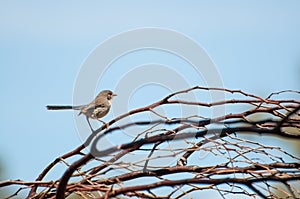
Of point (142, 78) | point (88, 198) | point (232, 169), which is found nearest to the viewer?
point (232, 169)

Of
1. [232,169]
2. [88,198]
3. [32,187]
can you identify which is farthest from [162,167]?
[32,187]

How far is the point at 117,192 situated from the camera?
1.64 metres

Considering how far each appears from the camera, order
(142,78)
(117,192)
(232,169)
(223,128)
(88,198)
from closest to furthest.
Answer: (117,192)
(232,169)
(223,128)
(88,198)
(142,78)

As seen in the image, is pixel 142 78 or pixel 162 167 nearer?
pixel 162 167

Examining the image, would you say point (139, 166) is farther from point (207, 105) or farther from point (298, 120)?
point (298, 120)

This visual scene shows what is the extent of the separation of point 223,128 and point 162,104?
0.27 m

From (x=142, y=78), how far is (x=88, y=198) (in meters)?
0.64

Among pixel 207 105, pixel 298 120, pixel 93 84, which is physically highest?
pixel 93 84

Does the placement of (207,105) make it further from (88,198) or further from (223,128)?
(88,198)

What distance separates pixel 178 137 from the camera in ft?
5.49

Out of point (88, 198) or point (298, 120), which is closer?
point (298, 120)

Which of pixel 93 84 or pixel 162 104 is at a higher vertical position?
pixel 93 84

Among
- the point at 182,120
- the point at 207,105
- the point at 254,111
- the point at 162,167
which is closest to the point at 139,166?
the point at 162,167

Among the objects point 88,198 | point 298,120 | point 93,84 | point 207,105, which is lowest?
point 88,198
